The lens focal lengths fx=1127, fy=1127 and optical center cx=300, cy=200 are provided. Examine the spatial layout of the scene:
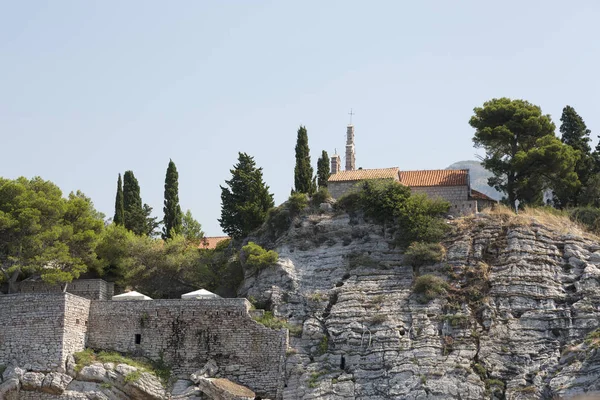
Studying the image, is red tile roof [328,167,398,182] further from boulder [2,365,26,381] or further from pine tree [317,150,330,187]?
boulder [2,365,26,381]

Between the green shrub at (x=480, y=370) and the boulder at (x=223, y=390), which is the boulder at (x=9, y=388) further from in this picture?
the green shrub at (x=480, y=370)

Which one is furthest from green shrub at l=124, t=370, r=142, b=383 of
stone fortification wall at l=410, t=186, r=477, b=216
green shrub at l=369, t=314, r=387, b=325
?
stone fortification wall at l=410, t=186, r=477, b=216

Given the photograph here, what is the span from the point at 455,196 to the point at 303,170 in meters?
7.87

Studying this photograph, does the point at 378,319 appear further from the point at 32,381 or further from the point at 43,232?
the point at 43,232

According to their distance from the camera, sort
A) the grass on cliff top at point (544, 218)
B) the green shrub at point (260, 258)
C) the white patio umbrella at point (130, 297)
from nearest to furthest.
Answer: the white patio umbrella at point (130, 297) → the grass on cliff top at point (544, 218) → the green shrub at point (260, 258)

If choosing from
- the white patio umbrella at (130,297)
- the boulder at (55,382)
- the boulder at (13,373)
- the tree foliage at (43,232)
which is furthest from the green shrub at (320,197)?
the boulder at (13,373)

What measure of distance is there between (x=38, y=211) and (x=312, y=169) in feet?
47.7

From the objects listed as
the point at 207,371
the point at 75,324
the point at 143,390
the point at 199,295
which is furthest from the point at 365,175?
the point at 143,390

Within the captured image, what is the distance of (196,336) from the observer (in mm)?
45938

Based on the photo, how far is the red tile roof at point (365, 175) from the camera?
5323cm

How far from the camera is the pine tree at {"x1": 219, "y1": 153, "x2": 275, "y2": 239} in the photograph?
2074 inches

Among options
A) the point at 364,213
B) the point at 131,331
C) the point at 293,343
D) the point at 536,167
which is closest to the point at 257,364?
the point at 293,343

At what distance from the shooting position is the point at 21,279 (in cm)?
5069

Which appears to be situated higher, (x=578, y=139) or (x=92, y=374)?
(x=578, y=139)
